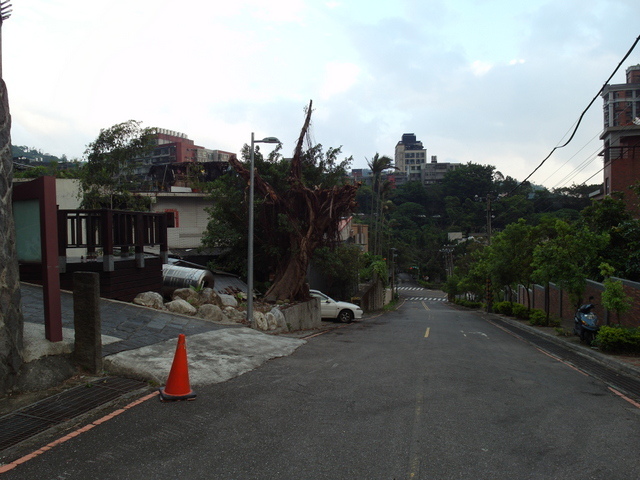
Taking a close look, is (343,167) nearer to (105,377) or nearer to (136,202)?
(136,202)

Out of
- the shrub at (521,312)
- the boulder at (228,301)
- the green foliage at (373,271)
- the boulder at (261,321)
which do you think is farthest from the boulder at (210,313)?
the green foliage at (373,271)

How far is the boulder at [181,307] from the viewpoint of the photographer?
13922 mm

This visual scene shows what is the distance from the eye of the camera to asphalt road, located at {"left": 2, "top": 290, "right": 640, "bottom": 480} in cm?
491

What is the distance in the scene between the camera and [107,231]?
42.9 feet

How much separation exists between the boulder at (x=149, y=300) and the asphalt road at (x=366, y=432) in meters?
5.39

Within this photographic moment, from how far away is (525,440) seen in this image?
587 cm

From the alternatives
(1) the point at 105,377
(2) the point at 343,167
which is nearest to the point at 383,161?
(2) the point at 343,167

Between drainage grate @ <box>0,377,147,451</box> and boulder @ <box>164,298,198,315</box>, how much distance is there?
611 cm

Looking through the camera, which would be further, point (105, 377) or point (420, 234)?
point (420, 234)

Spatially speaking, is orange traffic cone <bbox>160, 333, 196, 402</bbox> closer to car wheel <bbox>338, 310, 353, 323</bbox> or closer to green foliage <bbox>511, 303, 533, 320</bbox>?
car wheel <bbox>338, 310, 353, 323</bbox>

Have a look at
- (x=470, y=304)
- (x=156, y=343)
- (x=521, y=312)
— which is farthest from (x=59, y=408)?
(x=470, y=304)

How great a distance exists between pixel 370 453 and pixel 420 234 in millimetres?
92652

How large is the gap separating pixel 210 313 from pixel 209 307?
209mm

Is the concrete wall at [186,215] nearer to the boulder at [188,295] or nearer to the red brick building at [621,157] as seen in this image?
the boulder at [188,295]
